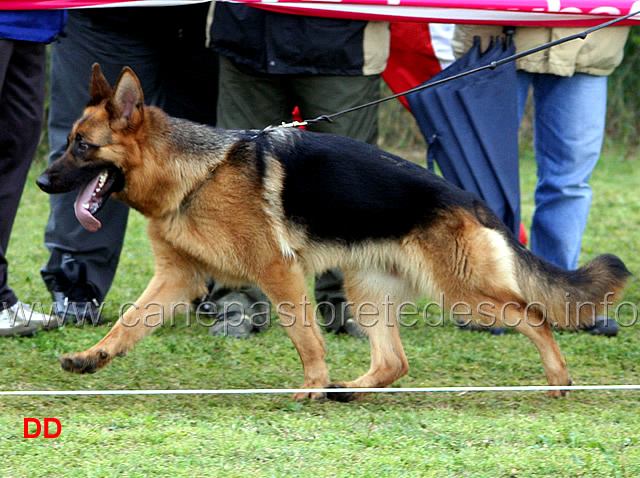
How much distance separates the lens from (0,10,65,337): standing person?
4266mm

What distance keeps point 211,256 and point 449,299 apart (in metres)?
1.02

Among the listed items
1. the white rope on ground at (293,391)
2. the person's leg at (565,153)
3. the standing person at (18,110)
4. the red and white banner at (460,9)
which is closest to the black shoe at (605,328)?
the person's leg at (565,153)

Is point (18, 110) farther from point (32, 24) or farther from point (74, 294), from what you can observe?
point (74, 294)

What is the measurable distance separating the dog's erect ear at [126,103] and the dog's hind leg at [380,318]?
3.94 ft

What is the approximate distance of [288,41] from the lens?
443 centimetres

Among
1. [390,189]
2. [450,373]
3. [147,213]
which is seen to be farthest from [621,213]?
[147,213]

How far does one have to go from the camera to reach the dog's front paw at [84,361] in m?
3.56

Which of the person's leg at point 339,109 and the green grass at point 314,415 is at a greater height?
the person's leg at point 339,109

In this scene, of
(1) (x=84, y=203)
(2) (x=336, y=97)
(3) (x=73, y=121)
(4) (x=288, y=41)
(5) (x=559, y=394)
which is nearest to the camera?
(1) (x=84, y=203)

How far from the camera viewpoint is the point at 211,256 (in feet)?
12.3

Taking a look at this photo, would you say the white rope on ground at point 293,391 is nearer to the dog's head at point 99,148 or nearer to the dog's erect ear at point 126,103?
the dog's head at point 99,148

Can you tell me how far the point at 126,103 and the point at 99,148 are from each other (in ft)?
0.71

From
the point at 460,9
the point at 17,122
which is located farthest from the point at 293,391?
the point at 460,9

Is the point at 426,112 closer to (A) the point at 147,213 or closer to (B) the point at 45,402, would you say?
(A) the point at 147,213
